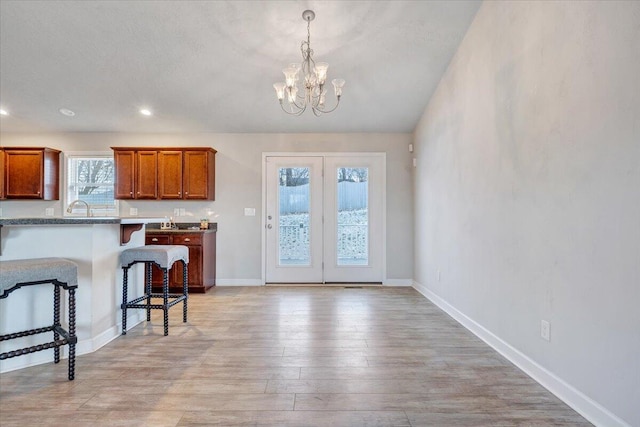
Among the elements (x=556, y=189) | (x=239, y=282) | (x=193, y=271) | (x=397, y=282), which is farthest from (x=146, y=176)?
(x=556, y=189)

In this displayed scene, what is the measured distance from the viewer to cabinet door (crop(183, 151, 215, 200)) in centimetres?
480

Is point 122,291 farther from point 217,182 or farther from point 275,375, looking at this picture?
point 217,182

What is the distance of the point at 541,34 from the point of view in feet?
7.04

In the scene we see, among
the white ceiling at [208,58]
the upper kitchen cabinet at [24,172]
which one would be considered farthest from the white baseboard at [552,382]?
the upper kitchen cabinet at [24,172]

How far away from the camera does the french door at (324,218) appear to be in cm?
509

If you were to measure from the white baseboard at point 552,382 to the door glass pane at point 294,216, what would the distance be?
260 cm

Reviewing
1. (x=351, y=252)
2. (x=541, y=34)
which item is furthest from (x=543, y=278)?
(x=351, y=252)

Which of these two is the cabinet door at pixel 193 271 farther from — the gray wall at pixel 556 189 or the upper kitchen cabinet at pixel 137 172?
Answer: the gray wall at pixel 556 189

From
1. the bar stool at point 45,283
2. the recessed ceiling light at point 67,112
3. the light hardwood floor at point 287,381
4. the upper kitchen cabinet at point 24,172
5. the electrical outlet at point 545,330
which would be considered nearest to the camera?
the light hardwood floor at point 287,381

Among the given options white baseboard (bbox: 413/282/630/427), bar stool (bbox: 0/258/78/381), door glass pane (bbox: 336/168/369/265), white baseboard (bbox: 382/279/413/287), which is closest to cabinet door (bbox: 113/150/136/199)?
bar stool (bbox: 0/258/78/381)

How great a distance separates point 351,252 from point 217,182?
2.32 meters

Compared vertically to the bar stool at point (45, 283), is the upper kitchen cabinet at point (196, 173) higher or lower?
higher

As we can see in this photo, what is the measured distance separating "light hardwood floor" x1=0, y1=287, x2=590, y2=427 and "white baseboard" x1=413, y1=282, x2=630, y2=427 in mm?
47

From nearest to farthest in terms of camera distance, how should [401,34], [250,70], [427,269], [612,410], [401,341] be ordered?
[612,410] < [401,341] < [401,34] < [250,70] < [427,269]
